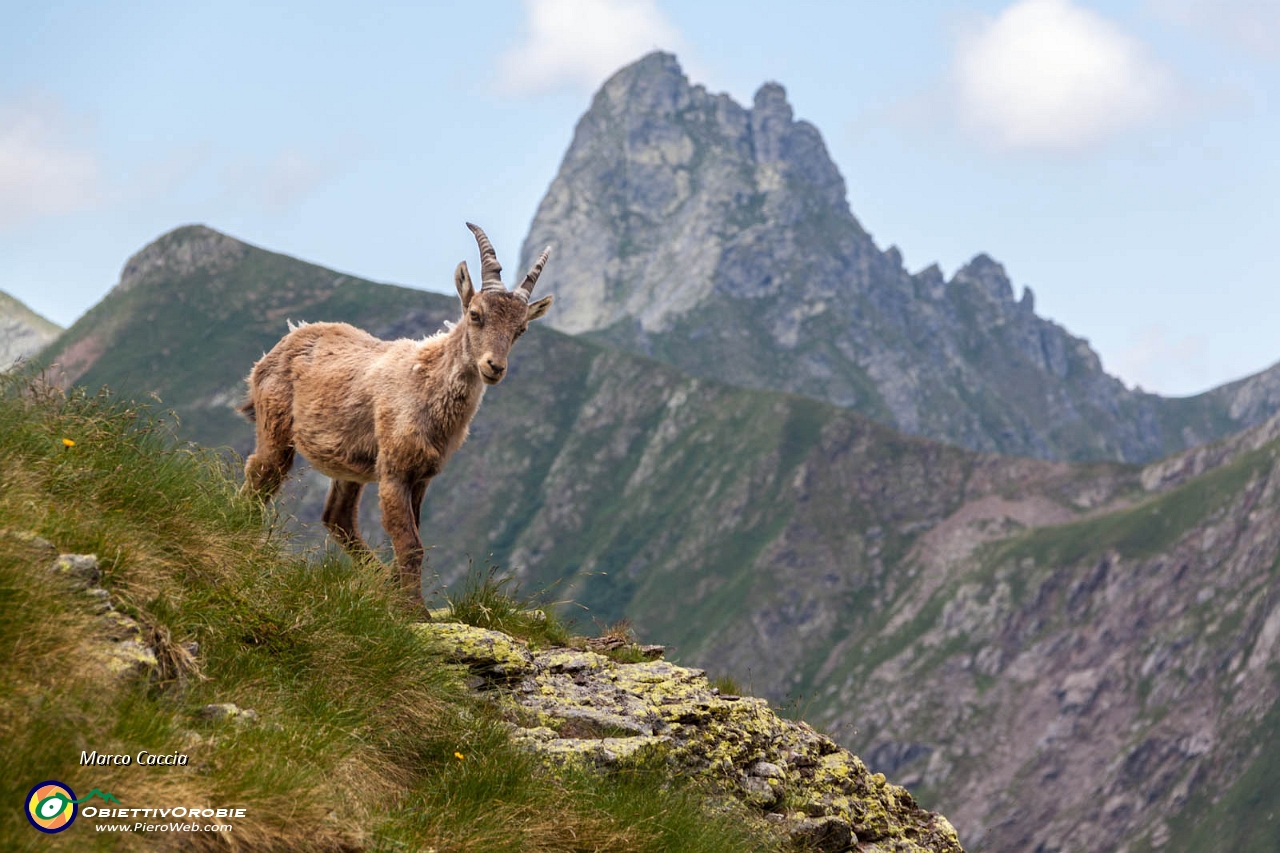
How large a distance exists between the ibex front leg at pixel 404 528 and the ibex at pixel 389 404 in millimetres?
12

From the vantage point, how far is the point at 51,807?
252 inches

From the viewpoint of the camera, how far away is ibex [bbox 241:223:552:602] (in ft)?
46.2

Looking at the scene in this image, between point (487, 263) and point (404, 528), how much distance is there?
3353 millimetres

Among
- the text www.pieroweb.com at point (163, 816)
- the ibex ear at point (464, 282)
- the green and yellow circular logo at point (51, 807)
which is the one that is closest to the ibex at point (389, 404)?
the ibex ear at point (464, 282)

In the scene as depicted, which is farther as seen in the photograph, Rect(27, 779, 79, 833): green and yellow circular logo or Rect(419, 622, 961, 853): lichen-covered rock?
Rect(419, 622, 961, 853): lichen-covered rock

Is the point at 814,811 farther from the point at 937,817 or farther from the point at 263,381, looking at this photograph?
the point at 263,381

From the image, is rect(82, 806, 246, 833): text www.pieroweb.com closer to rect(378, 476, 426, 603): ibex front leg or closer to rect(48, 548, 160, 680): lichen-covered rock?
rect(48, 548, 160, 680): lichen-covered rock

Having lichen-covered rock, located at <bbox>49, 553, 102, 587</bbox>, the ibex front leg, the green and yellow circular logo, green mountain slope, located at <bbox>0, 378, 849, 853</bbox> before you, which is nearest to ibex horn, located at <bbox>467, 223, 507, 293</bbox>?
the ibex front leg

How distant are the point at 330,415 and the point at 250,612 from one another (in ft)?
19.7

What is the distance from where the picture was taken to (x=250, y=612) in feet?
31.1

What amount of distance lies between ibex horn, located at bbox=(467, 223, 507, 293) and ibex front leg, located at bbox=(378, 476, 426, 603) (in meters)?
2.49

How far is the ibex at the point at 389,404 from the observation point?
14.1 m

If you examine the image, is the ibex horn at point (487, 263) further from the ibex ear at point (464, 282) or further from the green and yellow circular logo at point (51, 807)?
the green and yellow circular logo at point (51, 807)

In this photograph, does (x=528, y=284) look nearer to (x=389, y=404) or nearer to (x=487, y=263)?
(x=487, y=263)
